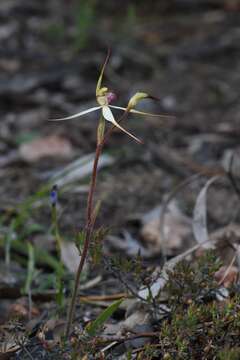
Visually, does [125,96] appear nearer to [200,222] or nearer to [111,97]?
[200,222]

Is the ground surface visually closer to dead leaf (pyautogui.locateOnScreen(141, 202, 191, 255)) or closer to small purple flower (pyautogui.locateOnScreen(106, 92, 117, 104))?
dead leaf (pyautogui.locateOnScreen(141, 202, 191, 255))

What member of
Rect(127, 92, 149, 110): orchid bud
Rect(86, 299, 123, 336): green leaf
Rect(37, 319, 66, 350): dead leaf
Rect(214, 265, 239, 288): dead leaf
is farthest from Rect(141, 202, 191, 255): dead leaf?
Rect(127, 92, 149, 110): orchid bud

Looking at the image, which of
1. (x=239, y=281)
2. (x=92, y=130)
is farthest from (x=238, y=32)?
(x=239, y=281)

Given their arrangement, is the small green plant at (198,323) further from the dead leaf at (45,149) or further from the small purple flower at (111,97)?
the dead leaf at (45,149)

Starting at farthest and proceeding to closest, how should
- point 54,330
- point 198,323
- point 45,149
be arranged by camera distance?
1. point 45,149
2. point 54,330
3. point 198,323

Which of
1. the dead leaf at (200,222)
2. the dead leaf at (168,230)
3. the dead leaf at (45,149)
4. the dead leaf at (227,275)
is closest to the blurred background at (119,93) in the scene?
the dead leaf at (45,149)

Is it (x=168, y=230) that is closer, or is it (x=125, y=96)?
(x=168, y=230)

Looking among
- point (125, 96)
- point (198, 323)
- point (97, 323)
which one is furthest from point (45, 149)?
point (198, 323)
